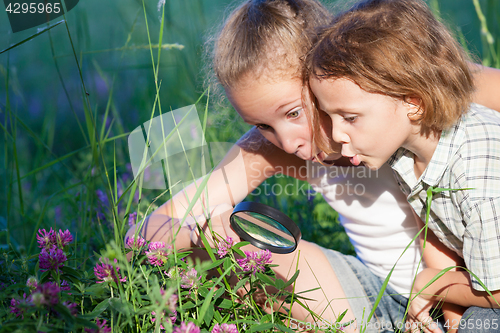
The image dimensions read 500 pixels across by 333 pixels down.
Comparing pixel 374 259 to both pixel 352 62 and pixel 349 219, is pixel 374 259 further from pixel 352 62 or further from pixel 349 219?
pixel 352 62

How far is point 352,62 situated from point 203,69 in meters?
0.94

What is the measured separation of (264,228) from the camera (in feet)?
4.39

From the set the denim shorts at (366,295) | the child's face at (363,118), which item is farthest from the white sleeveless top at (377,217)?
the child's face at (363,118)

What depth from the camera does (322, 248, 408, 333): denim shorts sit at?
1608 millimetres

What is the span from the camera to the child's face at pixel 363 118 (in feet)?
4.21

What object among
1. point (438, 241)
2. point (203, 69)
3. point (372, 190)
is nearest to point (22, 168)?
point (203, 69)

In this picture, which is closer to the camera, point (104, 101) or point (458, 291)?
point (458, 291)

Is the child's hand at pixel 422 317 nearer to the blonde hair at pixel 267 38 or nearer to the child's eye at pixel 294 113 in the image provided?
the child's eye at pixel 294 113

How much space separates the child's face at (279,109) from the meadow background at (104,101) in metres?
0.41

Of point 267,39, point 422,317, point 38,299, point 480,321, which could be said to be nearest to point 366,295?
point 422,317

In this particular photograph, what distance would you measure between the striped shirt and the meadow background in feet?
2.29

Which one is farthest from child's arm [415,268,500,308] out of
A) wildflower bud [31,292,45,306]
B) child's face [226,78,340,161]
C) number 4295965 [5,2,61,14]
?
number 4295965 [5,2,61,14]

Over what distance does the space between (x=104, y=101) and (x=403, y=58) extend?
8.11ft

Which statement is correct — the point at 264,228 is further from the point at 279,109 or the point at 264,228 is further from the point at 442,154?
the point at 442,154
